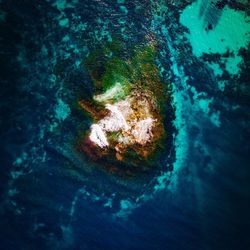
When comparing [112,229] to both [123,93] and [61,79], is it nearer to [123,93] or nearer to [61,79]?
[123,93]

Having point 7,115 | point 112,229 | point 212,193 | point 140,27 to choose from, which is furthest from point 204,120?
point 7,115

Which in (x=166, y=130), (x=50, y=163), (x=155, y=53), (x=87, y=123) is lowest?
(x=50, y=163)

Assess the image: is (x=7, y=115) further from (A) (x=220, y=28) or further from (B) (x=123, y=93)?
(A) (x=220, y=28)

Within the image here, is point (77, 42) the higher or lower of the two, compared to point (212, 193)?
higher

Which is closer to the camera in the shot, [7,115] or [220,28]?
[7,115]

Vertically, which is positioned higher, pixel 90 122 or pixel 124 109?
pixel 124 109

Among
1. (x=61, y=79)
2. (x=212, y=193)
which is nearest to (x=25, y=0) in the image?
(x=61, y=79)
